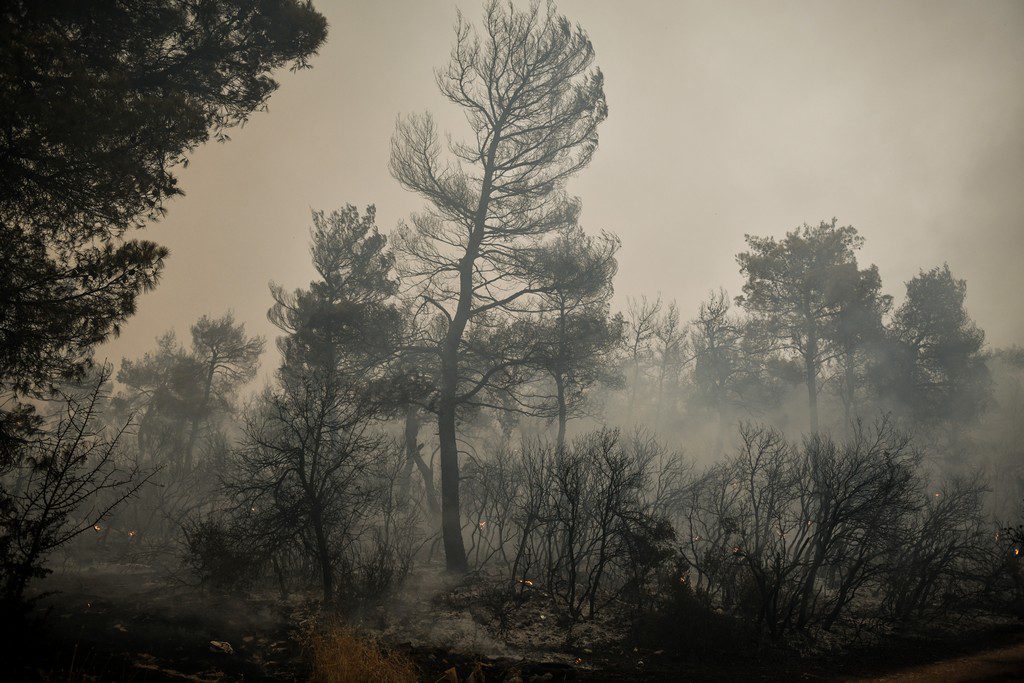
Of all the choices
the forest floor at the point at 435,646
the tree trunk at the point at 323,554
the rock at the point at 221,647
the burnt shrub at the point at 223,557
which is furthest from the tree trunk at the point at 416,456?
the rock at the point at 221,647

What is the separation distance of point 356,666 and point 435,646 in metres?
2.65

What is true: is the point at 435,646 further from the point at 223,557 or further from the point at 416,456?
the point at 416,456

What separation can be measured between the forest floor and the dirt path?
1.1 inches

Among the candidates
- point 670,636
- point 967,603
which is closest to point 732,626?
point 670,636

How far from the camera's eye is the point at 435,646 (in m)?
9.55

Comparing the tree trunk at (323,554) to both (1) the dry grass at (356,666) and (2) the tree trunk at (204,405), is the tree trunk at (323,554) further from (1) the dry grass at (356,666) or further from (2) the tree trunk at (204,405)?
(2) the tree trunk at (204,405)

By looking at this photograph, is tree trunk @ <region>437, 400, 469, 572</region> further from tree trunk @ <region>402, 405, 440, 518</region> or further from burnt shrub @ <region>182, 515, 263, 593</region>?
tree trunk @ <region>402, 405, 440, 518</region>

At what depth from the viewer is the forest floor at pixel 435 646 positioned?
26.4 ft

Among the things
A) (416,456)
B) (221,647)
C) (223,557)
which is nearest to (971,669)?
(221,647)

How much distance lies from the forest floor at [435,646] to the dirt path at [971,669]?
0.03 metres

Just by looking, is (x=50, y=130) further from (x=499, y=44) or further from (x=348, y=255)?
(x=348, y=255)

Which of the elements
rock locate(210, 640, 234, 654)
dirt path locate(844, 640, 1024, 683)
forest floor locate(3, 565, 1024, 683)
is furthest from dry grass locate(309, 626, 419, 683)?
dirt path locate(844, 640, 1024, 683)

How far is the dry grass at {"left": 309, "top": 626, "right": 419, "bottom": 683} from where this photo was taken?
7055mm

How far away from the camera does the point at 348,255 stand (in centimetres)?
1991
